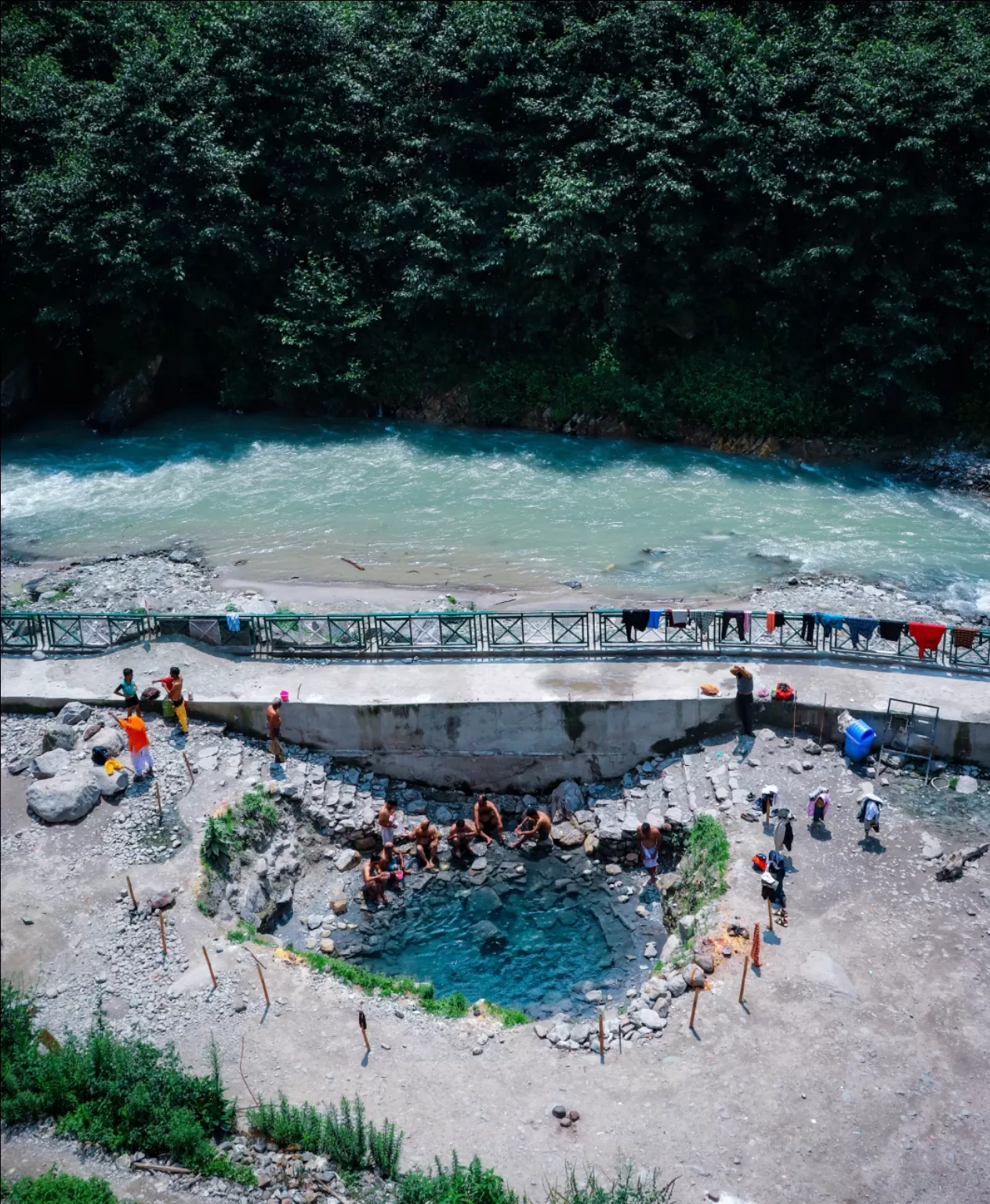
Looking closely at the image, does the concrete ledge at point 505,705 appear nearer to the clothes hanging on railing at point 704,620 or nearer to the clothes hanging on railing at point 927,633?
the clothes hanging on railing at point 927,633

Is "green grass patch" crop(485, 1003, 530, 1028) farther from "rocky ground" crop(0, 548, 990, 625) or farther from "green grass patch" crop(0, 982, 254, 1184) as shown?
"rocky ground" crop(0, 548, 990, 625)

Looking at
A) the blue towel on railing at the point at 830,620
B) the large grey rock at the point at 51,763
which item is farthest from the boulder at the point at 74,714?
the blue towel on railing at the point at 830,620

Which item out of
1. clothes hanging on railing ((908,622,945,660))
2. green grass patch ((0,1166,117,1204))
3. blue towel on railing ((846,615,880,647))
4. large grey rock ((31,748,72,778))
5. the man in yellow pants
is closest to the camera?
green grass patch ((0,1166,117,1204))

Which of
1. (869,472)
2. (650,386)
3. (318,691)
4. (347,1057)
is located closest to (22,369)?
(650,386)

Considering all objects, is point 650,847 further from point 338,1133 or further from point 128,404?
A: point 128,404

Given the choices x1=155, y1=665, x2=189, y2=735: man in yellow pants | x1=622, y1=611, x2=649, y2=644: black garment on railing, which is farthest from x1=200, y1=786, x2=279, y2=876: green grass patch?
x1=622, y1=611, x2=649, y2=644: black garment on railing
